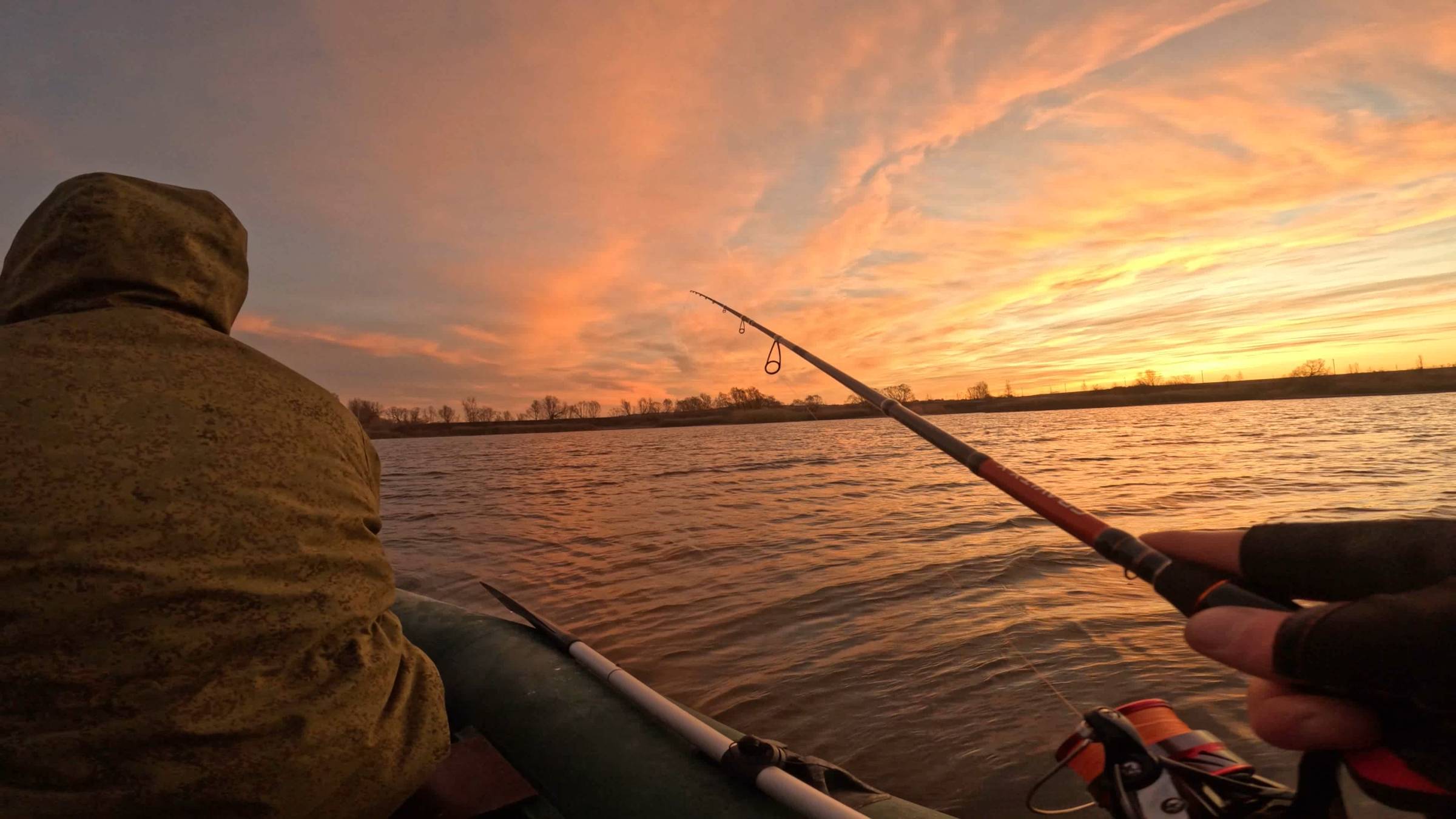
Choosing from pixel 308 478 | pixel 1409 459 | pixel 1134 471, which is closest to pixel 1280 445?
pixel 1409 459

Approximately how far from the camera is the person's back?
1262 mm

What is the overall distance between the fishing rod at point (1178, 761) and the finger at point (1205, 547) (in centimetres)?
2

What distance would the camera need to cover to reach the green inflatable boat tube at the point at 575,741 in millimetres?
2127

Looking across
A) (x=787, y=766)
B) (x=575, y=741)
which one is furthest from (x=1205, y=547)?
(x=575, y=741)

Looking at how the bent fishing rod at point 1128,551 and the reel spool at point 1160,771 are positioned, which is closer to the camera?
the bent fishing rod at point 1128,551

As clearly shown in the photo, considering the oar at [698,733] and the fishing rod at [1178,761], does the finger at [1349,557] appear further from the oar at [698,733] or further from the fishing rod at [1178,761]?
the oar at [698,733]

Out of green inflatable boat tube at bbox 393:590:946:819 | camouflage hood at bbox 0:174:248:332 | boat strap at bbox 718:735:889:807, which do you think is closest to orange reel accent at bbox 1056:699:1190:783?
green inflatable boat tube at bbox 393:590:946:819

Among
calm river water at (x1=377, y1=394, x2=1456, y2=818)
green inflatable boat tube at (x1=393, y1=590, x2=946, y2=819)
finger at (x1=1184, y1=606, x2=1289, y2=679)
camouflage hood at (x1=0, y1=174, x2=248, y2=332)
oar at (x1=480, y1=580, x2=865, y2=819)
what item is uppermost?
camouflage hood at (x1=0, y1=174, x2=248, y2=332)

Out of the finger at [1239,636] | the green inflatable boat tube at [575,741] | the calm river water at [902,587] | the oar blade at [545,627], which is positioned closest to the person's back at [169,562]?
the green inflatable boat tube at [575,741]

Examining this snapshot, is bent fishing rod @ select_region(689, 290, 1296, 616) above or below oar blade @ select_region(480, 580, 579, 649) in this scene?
above

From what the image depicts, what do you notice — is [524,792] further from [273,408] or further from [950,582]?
[950,582]

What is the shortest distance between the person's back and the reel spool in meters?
1.76

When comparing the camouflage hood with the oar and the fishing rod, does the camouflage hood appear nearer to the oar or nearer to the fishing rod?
the oar

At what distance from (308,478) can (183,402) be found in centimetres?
30
